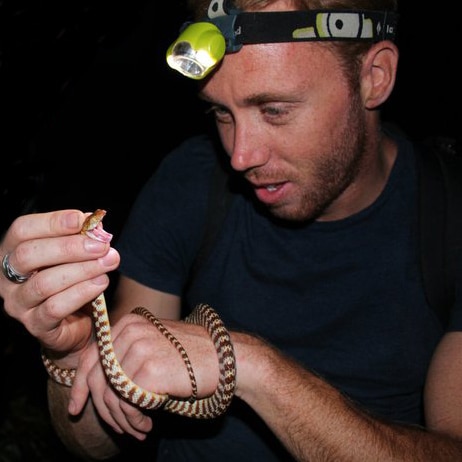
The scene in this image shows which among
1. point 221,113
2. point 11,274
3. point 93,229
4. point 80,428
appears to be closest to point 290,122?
point 221,113

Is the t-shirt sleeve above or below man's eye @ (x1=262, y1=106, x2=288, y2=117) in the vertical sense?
below

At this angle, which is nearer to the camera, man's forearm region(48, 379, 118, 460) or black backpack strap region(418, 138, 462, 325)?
black backpack strap region(418, 138, 462, 325)

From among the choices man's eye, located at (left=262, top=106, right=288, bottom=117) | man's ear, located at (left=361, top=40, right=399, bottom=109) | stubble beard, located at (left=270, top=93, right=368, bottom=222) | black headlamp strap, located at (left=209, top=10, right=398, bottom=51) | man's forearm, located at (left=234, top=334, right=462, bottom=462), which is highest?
black headlamp strap, located at (left=209, top=10, right=398, bottom=51)

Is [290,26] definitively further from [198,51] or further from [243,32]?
[198,51]

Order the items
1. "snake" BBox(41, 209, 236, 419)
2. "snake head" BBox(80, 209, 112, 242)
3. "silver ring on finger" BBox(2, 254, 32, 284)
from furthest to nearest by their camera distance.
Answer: "snake" BBox(41, 209, 236, 419) → "silver ring on finger" BBox(2, 254, 32, 284) → "snake head" BBox(80, 209, 112, 242)

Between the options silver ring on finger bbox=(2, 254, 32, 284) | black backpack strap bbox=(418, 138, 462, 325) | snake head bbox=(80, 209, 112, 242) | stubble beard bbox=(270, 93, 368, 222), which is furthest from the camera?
stubble beard bbox=(270, 93, 368, 222)

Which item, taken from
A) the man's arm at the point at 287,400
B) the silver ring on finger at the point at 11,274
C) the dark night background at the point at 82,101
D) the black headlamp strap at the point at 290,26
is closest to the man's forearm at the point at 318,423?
the man's arm at the point at 287,400

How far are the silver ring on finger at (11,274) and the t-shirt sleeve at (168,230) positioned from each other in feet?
3.49

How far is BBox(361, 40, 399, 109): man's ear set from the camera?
289 centimetres

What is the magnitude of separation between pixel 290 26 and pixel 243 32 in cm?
22

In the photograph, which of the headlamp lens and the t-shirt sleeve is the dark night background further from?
the headlamp lens

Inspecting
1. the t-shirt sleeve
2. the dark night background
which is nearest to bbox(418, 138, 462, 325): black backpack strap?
the t-shirt sleeve

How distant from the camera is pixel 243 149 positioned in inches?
105

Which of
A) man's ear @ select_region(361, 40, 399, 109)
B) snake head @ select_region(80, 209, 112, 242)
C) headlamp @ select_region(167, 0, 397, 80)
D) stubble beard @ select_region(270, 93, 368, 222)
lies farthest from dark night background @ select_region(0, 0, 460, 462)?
snake head @ select_region(80, 209, 112, 242)
